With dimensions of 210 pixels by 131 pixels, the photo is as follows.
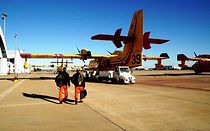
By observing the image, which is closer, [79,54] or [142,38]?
[142,38]

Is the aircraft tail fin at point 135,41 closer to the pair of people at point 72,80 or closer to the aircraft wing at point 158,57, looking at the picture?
the pair of people at point 72,80

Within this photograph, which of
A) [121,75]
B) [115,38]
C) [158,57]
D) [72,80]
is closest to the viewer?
[72,80]

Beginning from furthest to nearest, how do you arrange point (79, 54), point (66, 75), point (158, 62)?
1. point (158, 62)
2. point (79, 54)
3. point (66, 75)

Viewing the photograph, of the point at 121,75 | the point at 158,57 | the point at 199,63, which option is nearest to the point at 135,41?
the point at 121,75

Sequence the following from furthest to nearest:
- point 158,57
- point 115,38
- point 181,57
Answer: point 158,57 → point 181,57 → point 115,38

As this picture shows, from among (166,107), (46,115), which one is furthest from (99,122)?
(166,107)

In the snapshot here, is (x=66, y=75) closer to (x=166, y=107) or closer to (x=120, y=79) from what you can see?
(x=166, y=107)

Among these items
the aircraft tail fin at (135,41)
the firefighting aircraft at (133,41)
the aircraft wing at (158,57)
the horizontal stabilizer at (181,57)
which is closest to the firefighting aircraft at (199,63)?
the horizontal stabilizer at (181,57)

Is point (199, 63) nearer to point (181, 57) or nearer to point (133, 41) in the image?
A: point (181, 57)

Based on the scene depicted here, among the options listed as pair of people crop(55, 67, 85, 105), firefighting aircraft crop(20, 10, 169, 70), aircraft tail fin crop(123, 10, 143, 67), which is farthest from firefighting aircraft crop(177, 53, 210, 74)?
pair of people crop(55, 67, 85, 105)

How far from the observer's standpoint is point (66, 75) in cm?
1257

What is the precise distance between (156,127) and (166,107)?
368cm

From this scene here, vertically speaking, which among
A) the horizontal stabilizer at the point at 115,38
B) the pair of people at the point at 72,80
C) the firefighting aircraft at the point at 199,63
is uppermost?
the horizontal stabilizer at the point at 115,38

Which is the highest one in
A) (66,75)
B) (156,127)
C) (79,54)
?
(79,54)
